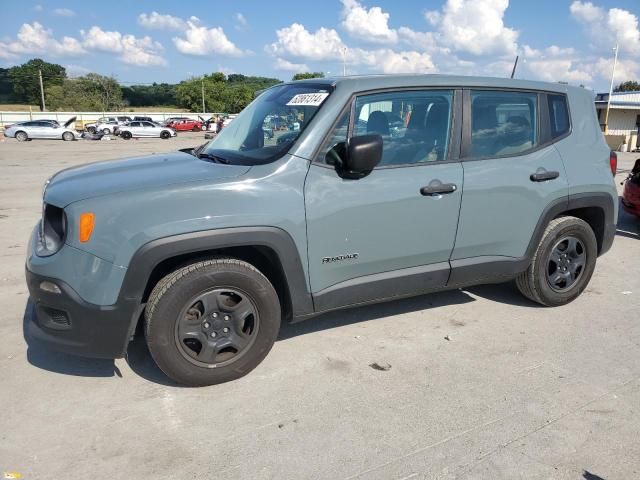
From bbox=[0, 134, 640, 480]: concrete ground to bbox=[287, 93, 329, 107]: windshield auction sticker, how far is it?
1709mm

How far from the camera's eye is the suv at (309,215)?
2.84 meters

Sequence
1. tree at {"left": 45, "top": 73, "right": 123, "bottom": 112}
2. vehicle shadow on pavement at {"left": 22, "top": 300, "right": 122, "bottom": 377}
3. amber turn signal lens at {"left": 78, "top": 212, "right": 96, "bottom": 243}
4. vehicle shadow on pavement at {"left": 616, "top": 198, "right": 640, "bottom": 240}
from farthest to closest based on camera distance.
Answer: tree at {"left": 45, "top": 73, "right": 123, "bottom": 112} → vehicle shadow on pavement at {"left": 616, "top": 198, "right": 640, "bottom": 240} → vehicle shadow on pavement at {"left": 22, "top": 300, "right": 122, "bottom": 377} → amber turn signal lens at {"left": 78, "top": 212, "right": 96, "bottom": 243}

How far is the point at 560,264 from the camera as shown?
173 inches

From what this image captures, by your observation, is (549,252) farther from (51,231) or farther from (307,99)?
(51,231)

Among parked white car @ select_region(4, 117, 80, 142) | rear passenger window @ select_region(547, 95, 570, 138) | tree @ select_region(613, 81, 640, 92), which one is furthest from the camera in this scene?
tree @ select_region(613, 81, 640, 92)

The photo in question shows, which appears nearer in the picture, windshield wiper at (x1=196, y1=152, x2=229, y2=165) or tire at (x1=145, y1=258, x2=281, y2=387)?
tire at (x1=145, y1=258, x2=281, y2=387)

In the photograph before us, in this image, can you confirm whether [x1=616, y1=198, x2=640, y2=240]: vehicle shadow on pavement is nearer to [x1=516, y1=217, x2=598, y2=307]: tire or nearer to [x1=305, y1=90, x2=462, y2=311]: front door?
[x1=516, y1=217, x2=598, y2=307]: tire

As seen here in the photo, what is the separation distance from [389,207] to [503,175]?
1.03m

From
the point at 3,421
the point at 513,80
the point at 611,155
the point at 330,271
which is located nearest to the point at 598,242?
the point at 611,155

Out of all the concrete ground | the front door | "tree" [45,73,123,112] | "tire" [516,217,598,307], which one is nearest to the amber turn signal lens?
the concrete ground

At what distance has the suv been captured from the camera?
2.84m

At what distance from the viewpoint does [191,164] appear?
343cm

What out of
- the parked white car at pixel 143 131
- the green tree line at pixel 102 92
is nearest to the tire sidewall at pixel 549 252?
the parked white car at pixel 143 131

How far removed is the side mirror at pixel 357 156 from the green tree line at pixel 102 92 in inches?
2760
